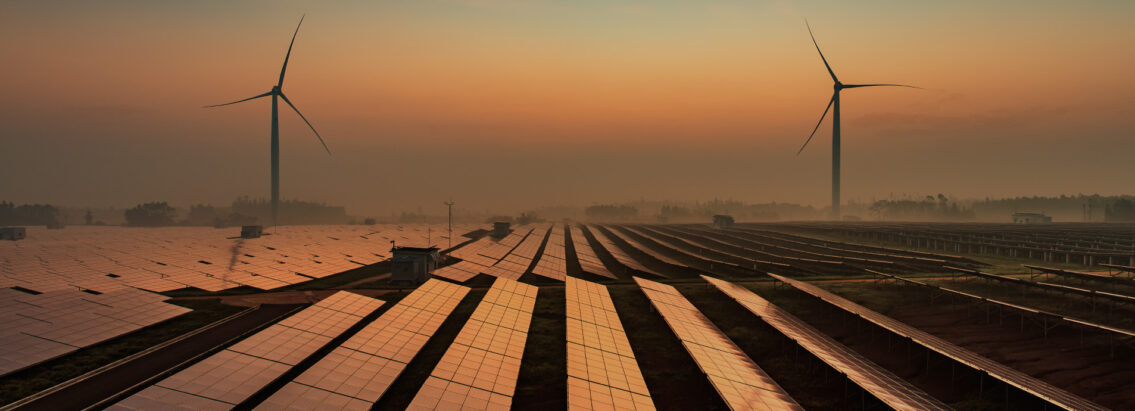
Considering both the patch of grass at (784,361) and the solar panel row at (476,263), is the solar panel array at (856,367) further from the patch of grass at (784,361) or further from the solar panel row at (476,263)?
the solar panel row at (476,263)

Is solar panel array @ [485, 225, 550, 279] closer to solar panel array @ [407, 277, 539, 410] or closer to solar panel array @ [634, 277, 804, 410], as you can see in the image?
solar panel array @ [407, 277, 539, 410]

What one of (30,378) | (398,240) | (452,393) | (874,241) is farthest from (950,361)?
(398,240)

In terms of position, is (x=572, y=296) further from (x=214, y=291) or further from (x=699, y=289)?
(x=214, y=291)

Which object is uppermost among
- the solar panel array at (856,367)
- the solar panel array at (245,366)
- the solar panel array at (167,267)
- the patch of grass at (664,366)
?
the solar panel array at (245,366)

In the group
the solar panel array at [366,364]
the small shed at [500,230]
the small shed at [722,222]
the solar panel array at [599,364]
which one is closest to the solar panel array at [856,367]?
the solar panel array at [599,364]

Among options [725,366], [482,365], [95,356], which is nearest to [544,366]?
[482,365]

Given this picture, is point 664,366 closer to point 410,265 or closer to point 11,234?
point 410,265
